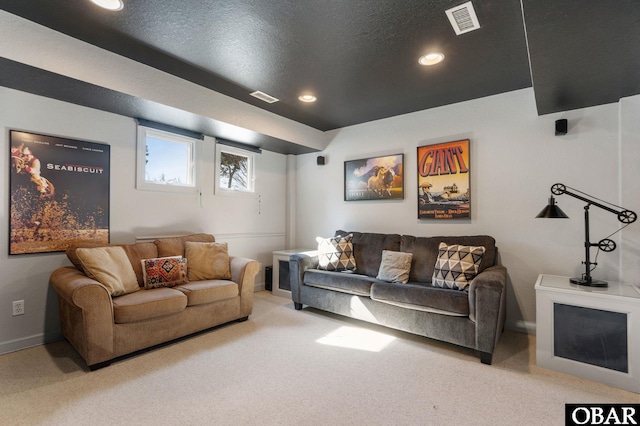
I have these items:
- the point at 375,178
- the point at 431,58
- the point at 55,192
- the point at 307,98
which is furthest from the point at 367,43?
the point at 55,192

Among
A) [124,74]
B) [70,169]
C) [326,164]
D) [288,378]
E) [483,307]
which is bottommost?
[288,378]

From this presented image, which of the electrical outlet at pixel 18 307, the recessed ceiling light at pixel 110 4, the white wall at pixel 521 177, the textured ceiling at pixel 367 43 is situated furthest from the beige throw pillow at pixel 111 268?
the white wall at pixel 521 177

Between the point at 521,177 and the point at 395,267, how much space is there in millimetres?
1645

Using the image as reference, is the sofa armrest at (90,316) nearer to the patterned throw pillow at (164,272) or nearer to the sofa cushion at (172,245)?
the patterned throw pillow at (164,272)

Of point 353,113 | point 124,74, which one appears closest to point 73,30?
point 124,74

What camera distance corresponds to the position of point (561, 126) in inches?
116

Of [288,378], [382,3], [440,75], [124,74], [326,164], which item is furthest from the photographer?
[326,164]

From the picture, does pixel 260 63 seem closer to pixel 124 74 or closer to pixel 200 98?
pixel 200 98

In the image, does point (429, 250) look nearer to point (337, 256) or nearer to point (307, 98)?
point (337, 256)

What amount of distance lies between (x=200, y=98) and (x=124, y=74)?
72 cm

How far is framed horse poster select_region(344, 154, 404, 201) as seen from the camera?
407cm

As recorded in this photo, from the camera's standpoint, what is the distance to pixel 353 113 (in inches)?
158

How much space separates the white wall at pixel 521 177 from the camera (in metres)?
2.83

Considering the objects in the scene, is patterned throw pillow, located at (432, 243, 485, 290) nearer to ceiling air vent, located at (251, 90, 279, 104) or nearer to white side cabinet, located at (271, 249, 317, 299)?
white side cabinet, located at (271, 249, 317, 299)
